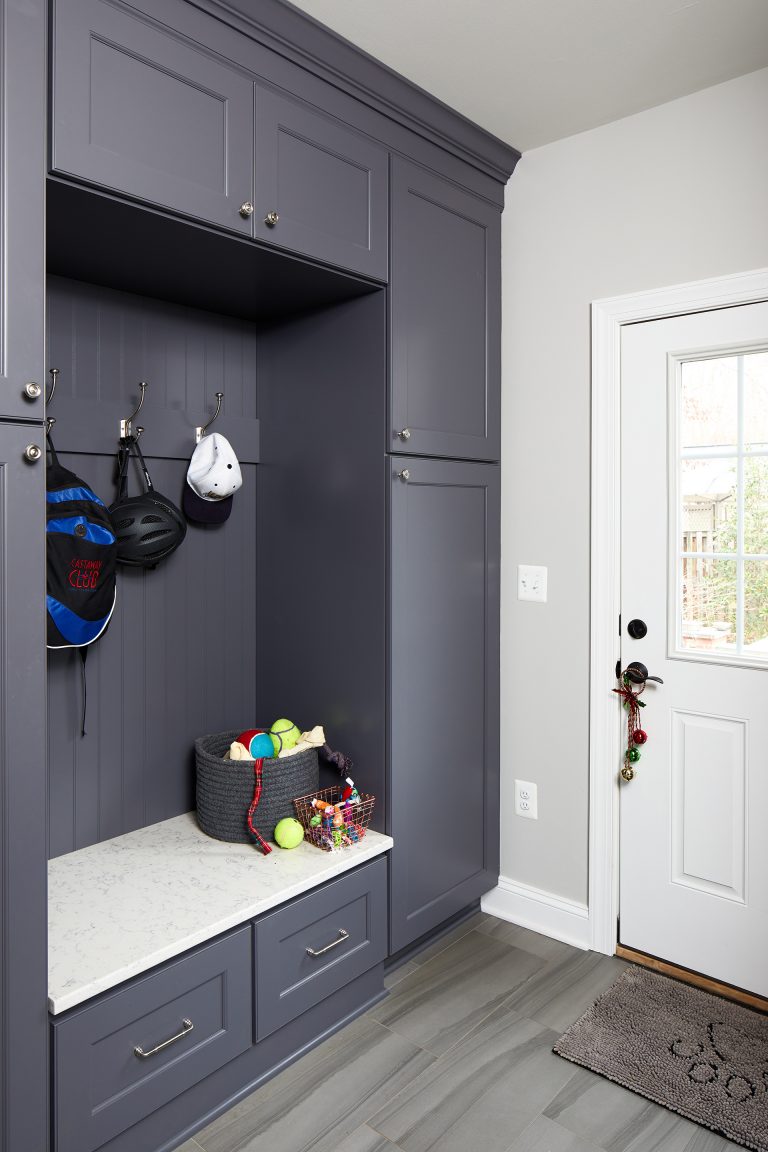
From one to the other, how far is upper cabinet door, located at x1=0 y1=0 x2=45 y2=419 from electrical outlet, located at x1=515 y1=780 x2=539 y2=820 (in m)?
1.91

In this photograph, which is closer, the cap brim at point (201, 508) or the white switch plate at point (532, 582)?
the cap brim at point (201, 508)

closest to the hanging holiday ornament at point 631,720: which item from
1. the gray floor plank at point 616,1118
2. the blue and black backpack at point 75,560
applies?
the gray floor plank at point 616,1118

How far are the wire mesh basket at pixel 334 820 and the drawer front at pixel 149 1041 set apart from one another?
358 mm

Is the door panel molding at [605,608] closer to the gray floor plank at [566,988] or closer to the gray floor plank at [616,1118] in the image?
the gray floor plank at [566,988]

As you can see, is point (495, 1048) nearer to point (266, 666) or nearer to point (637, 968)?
point (637, 968)

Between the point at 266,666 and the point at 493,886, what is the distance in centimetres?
106

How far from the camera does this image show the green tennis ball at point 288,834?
212cm

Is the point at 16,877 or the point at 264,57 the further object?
the point at 264,57

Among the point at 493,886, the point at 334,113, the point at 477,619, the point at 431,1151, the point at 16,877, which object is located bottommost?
the point at 431,1151

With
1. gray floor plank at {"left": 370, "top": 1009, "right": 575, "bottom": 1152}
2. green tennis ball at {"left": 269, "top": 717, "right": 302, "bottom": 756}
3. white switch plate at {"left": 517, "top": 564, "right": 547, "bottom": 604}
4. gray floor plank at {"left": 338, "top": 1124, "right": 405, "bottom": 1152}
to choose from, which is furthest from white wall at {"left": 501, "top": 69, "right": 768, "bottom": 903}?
gray floor plank at {"left": 338, "top": 1124, "right": 405, "bottom": 1152}

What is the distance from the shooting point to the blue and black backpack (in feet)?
6.14

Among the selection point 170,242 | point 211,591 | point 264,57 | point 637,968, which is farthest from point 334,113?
point 637,968

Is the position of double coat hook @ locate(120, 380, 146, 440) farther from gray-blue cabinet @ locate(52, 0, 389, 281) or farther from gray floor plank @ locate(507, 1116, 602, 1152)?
gray floor plank @ locate(507, 1116, 602, 1152)

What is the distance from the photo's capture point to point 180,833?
7.37 ft
